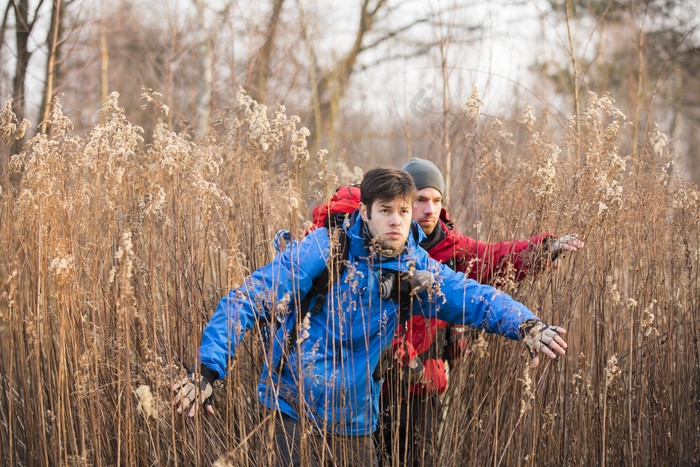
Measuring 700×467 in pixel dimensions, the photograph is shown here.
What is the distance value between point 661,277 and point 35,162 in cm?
250

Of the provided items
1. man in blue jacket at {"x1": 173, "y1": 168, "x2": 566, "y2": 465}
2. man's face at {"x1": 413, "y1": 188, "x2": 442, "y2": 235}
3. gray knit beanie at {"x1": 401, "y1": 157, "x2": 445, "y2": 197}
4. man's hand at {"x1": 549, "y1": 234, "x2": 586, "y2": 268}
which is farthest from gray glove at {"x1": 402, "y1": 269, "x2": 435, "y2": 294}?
gray knit beanie at {"x1": 401, "y1": 157, "x2": 445, "y2": 197}

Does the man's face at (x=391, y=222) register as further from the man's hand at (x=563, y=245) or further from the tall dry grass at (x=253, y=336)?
the man's hand at (x=563, y=245)

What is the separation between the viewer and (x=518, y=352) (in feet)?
7.08

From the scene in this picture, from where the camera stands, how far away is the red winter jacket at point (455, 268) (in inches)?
91.5

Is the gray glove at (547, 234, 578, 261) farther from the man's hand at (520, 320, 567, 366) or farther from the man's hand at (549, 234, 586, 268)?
the man's hand at (520, 320, 567, 366)

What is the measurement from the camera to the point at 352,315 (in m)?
2.14

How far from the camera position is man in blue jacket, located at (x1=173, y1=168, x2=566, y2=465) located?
1.92 meters

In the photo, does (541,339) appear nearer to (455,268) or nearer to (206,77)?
(455,268)

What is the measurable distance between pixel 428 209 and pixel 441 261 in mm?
254

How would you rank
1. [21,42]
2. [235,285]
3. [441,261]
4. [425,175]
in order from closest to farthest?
[235,285] → [441,261] → [425,175] → [21,42]

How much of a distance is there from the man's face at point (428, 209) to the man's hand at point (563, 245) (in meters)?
0.60

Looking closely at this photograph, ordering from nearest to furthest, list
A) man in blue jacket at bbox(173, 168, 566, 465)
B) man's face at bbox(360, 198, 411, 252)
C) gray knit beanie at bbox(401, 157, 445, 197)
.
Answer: man in blue jacket at bbox(173, 168, 566, 465), man's face at bbox(360, 198, 411, 252), gray knit beanie at bbox(401, 157, 445, 197)

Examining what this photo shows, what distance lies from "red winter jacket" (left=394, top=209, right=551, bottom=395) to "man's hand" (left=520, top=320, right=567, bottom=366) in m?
0.33

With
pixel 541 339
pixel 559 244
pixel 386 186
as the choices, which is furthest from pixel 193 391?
pixel 559 244
